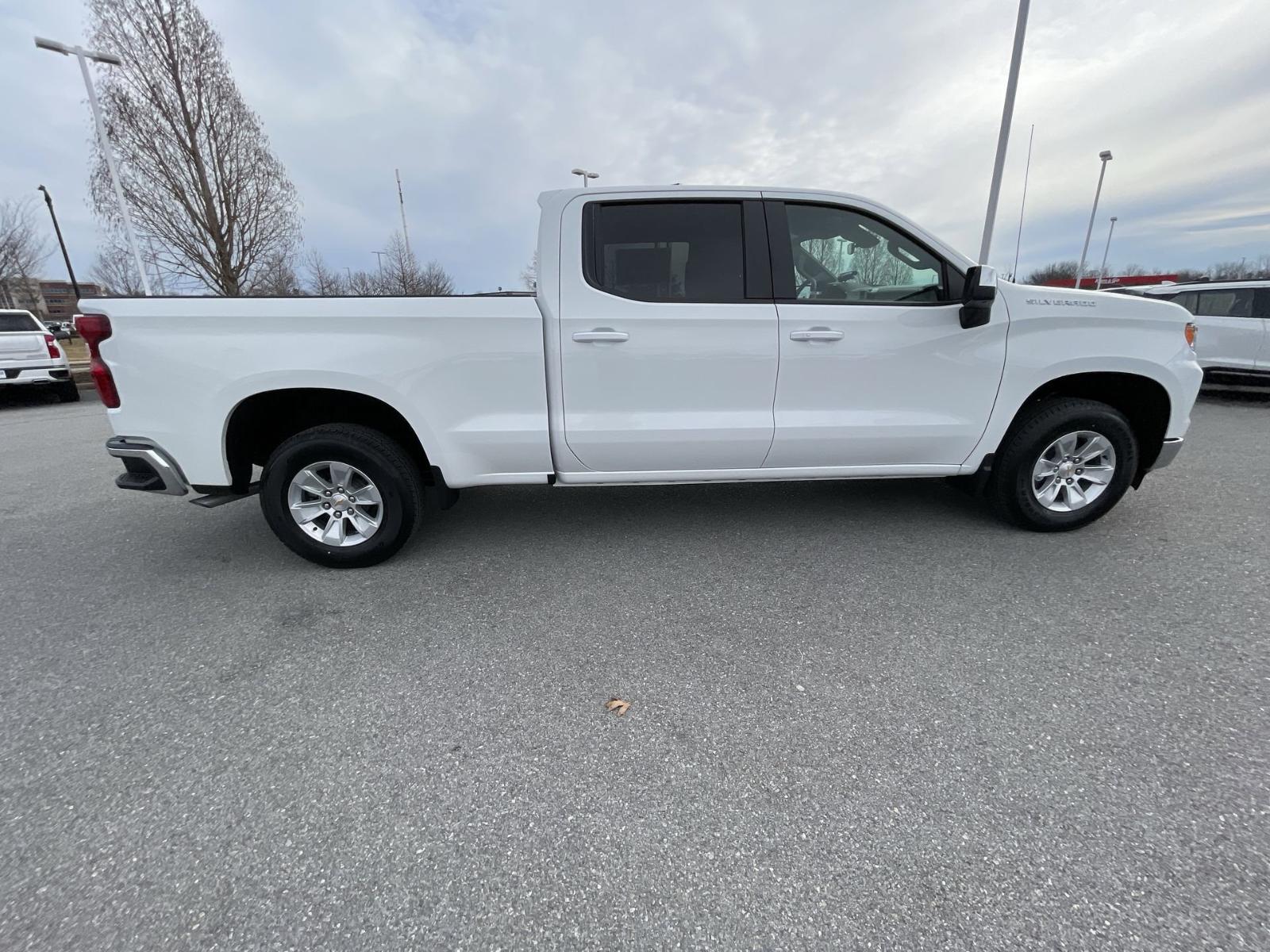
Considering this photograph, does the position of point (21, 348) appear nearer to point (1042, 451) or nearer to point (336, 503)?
point (336, 503)

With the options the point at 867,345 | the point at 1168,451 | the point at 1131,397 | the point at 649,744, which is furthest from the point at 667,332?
the point at 1168,451

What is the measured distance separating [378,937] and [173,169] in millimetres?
19834

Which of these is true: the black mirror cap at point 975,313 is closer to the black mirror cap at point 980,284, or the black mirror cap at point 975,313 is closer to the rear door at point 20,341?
the black mirror cap at point 980,284

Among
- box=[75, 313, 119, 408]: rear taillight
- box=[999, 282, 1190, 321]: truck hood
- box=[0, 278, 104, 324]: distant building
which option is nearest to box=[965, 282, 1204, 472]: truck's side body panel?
box=[999, 282, 1190, 321]: truck hood

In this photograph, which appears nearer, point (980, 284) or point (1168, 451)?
point (980, 284)

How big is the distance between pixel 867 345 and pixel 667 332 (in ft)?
3.72

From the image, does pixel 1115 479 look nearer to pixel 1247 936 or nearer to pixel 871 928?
pixel 1247 936

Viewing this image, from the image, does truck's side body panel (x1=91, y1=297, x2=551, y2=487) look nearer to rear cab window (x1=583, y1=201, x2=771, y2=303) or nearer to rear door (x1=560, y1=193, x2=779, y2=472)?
rear door (x1=560, y1=193, x2=779, y2=472)

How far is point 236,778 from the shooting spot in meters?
1.93

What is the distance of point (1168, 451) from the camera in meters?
3.60

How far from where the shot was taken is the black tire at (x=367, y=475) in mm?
3176

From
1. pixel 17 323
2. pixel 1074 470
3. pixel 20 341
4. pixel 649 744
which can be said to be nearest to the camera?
pixel 649 744

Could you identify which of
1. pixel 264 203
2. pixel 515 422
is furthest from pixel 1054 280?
pixel 515 422

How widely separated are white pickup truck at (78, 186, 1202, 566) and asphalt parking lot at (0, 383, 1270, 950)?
1.80 ft
